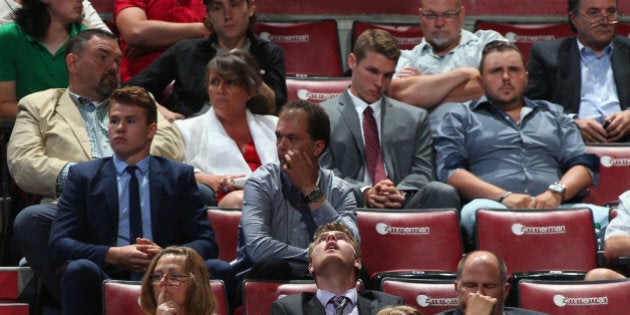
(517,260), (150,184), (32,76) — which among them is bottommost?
(517,260)

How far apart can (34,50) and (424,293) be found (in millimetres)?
2341

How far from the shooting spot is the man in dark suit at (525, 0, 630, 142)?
701 centimetres

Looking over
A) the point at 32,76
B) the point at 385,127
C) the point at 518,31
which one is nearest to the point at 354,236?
the point at 385,127

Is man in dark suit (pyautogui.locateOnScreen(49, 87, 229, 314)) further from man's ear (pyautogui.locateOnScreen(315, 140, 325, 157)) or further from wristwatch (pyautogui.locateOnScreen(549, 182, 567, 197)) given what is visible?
wristwatch (pyautogui.locateOnScreen(549, 182, 567, 197))

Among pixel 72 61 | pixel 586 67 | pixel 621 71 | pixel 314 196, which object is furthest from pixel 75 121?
pixel 621 71

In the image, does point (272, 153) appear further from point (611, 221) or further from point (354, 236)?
point (611, 221)

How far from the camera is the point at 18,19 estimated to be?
250 inches

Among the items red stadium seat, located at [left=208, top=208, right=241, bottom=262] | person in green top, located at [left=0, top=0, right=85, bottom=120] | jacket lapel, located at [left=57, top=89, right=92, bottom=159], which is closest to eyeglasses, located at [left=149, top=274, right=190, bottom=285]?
red stadium seat, located at [left=208, top=208, right=241, bottom=262]

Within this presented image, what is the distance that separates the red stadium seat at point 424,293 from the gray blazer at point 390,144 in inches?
39.2

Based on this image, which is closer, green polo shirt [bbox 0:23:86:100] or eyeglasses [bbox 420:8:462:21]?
green polo shirt [bbox 0:23:86:100]

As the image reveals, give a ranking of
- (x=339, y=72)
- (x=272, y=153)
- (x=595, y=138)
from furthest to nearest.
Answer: (x=339, y=72) < (x=595, y=138) < (x=272, y=153)

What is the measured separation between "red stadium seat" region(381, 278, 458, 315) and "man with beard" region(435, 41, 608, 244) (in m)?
1.10

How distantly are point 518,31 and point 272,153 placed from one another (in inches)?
86.5

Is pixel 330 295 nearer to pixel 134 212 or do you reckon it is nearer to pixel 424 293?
pixel 424 293
